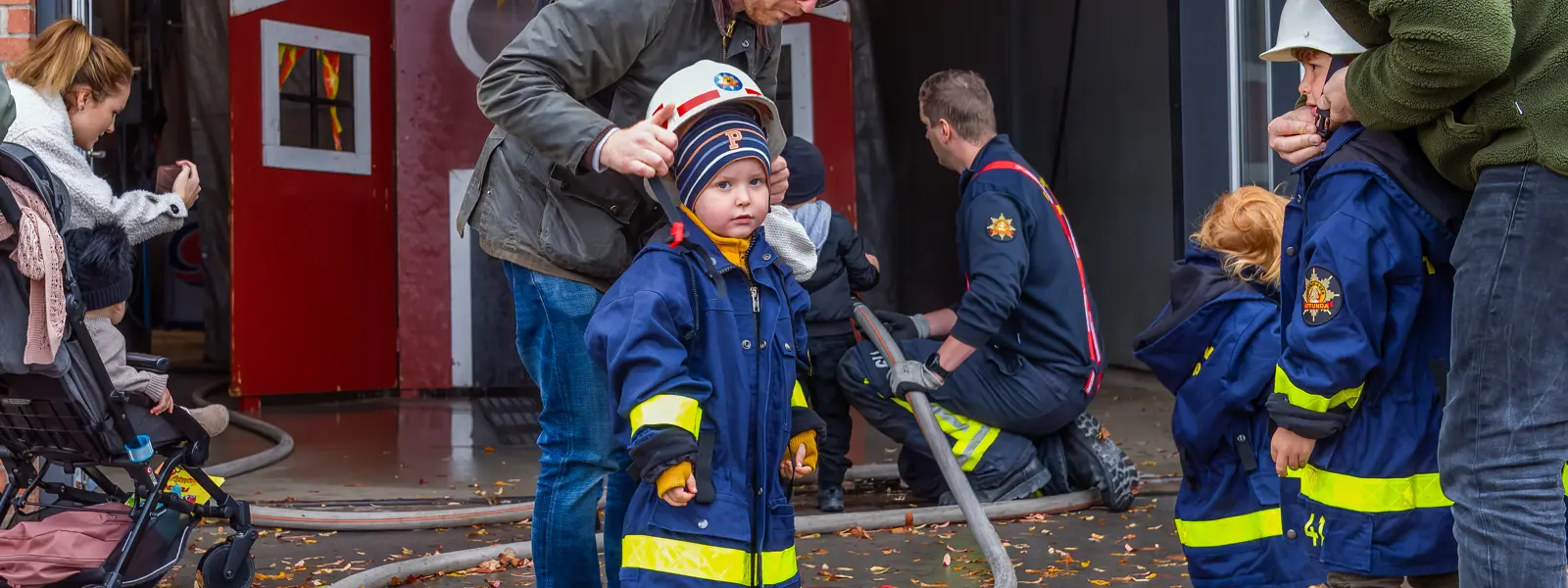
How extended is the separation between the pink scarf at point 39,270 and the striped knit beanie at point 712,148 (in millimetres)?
1427

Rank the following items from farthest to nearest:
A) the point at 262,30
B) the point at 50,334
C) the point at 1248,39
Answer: the point at 262,30 → the point at 1248,39 → the point at 50,334

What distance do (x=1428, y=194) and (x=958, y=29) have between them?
9.14 metres

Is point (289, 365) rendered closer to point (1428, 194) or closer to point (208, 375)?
point (208, 375)

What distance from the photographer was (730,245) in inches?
110

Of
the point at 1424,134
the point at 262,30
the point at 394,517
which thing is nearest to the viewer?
the point at 1424,134

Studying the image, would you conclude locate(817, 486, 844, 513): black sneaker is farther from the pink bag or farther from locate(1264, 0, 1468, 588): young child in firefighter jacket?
locate(1264, 0, 1468, 588): young child in firefighter jacket

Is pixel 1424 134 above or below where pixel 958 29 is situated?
below

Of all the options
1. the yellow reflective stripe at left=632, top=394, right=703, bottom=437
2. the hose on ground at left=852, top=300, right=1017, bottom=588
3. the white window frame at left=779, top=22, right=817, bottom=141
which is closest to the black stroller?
the yellow reflective stripe at left=632, top=394, right=703, bottom=437

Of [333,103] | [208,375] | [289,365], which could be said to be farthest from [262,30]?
[208,375]

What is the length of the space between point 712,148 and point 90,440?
5.68 ft

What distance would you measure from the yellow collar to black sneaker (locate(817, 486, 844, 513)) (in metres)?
2.32

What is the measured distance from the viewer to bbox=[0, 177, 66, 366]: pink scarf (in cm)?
312

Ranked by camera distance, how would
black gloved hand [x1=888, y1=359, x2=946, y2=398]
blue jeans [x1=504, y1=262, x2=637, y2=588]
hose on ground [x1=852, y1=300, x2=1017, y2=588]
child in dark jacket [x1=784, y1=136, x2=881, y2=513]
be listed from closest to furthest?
blue jeans [x1=504, y1=262, x2=637, y2=588] → hose on ground [x1=852, y1=300, x2=1017, y2=588] → black gloved hand [x1=888, y1=359, x2=946, y2=398] → child in dark jacket [x1=784, y1=136, x2=881, y2=513]

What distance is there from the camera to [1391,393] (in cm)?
270
